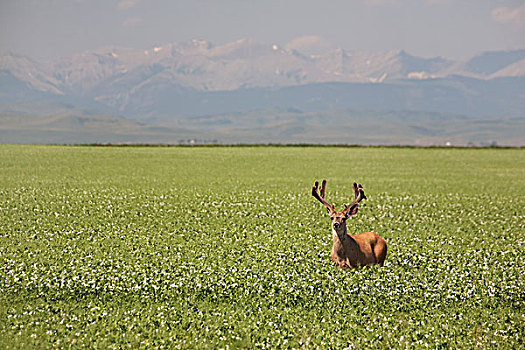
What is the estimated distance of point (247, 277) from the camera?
11117mm

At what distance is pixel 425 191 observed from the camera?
1146 inches

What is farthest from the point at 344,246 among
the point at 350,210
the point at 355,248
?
the point at 350,210

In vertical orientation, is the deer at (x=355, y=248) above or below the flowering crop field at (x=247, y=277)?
above

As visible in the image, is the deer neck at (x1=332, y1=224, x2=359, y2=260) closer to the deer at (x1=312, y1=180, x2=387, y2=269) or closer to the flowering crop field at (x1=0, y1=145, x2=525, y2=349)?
the deer at (x1=312, y1=180, x2=387, y2=269)

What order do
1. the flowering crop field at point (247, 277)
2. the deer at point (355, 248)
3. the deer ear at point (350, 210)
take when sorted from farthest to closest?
the deer at point (355, 248)
the deer ear at point (350, 210)
the flowering crop field at point (247, 277)

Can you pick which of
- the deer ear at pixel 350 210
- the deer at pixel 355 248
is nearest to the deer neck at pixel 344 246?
the deer at pixel 355 248

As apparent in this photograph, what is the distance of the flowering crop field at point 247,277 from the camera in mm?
8688

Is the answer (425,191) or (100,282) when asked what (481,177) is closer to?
(425,191)

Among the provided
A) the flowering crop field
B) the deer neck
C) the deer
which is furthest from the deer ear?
the flowering crop field

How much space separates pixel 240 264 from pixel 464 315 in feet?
17.5

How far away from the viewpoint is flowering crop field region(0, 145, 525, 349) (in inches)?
342

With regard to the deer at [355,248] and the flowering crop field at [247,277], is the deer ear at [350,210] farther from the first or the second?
the flowering crop field at [247,277]

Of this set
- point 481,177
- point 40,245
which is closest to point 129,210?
point 40,245

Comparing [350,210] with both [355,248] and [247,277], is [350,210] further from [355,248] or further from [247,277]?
[247,277]
